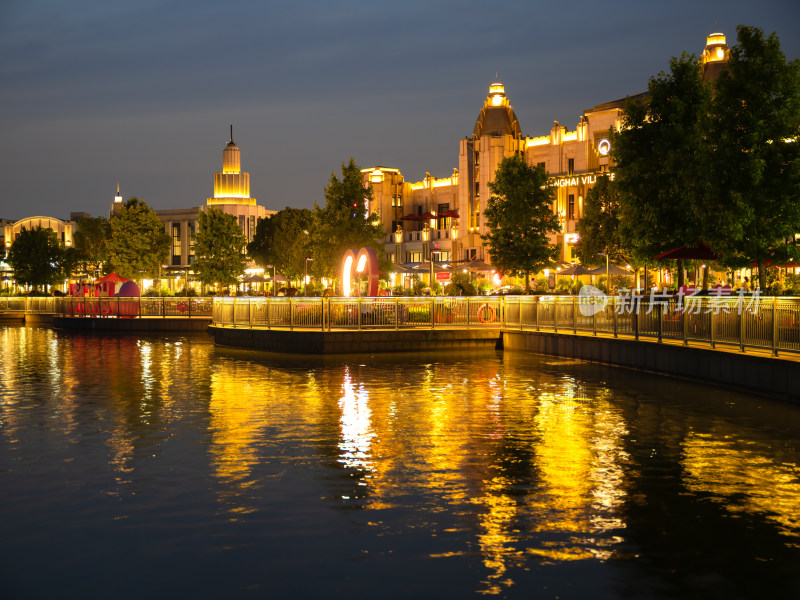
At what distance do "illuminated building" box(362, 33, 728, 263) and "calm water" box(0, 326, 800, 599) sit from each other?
151ft

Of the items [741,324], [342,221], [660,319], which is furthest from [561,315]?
[342,221]

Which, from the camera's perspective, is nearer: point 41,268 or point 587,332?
point 587,332

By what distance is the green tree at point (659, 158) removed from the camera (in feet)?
110

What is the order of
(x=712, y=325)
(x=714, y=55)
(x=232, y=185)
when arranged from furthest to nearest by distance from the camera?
1. (x=232, y=185)
2. (x=714, y=55)
3. (x=712, y=325)

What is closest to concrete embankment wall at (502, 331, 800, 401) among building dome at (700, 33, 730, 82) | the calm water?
the calm water

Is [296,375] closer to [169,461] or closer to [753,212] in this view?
[169,461]


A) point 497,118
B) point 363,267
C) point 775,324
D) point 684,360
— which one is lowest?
point 684,360

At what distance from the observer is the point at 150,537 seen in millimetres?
8023

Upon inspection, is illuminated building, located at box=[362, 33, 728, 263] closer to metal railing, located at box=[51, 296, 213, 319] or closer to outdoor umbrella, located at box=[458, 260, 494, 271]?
outdoor umbrella, located at box=[458, 260, 494, 271]

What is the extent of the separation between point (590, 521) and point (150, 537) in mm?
4169

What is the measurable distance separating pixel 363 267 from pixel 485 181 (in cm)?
5392

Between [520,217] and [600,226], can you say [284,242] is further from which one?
[520,217]

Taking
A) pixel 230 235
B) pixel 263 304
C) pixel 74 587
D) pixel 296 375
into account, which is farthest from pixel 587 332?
pixel 230 235

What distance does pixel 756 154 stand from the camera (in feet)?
82.4
